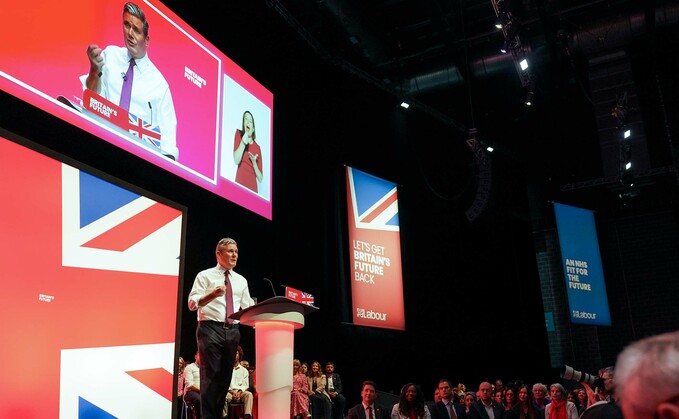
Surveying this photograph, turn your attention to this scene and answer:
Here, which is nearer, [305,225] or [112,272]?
[112,272]

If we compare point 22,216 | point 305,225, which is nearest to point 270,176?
point 305,225

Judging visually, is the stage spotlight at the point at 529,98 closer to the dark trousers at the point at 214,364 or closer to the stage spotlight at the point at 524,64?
the stage spotlight at the point at 524,64

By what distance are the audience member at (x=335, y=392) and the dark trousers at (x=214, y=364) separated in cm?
491

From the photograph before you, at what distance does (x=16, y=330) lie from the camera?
130 inches

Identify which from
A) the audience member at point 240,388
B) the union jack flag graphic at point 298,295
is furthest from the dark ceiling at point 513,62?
the audience member at point 240,388

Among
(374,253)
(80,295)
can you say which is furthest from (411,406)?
(374,253)

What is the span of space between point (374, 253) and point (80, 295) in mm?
5917

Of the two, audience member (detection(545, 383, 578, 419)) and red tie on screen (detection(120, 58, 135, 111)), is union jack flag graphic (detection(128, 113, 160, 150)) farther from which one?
audience member (detection(545, 383, 578, 419))

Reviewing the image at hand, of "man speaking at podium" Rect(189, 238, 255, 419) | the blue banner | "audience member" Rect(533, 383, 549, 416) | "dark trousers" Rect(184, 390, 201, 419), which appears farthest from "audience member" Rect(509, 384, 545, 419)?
the blue banner

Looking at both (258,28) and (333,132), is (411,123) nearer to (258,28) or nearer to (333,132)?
(333,132)

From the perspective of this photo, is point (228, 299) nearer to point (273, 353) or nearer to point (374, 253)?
point (273, 353)

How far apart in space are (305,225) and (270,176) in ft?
6.35

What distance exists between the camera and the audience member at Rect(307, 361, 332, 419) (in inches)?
297

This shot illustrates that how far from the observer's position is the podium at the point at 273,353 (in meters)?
2.75
